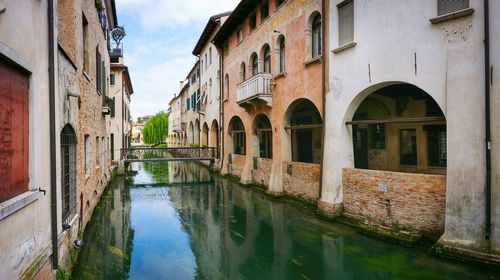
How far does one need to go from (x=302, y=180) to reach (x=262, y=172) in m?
3.93

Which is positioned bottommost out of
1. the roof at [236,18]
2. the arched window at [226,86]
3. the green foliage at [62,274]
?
the green foliage at [62,274]

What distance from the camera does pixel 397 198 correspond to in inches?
326

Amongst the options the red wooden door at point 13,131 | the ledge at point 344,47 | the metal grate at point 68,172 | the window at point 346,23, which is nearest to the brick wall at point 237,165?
the ledge at point 344,47

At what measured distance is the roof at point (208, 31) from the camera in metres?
21.3

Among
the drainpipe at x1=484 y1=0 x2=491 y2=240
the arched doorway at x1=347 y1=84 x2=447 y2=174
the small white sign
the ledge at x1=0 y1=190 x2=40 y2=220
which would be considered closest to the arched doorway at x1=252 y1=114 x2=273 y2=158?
the arched doorway at x1=347 y1=84 x2=447 y2=174

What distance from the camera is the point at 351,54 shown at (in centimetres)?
933

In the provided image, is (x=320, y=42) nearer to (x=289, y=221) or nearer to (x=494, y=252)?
(x=289, y=221)

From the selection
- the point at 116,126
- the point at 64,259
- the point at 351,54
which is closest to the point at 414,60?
the point at 351,54

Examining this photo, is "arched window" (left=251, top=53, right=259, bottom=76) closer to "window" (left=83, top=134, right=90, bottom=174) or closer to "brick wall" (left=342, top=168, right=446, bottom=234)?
"brick wall" (left=342, top=168, right=446, bottom=234)

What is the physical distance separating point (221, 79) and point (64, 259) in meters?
16.8

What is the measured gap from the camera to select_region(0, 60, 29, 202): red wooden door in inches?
140

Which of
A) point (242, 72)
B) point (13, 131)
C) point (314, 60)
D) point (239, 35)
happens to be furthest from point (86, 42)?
point (239, 35)

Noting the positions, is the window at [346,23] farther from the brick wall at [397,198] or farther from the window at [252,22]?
the window at [252,22]

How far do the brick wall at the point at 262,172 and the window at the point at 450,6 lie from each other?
942 cm
